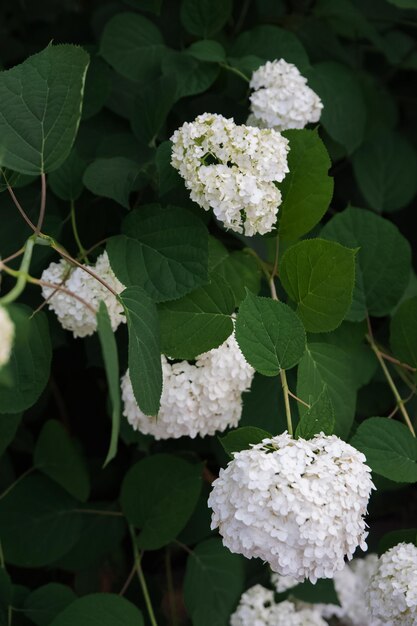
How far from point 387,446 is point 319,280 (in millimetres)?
303

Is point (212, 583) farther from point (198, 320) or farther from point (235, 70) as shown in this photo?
point (235, 70)

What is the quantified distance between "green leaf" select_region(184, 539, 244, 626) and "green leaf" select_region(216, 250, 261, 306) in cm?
58

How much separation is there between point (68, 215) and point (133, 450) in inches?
27.0

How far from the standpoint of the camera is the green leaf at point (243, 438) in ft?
3.77

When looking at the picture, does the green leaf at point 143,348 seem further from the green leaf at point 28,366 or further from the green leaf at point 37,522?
the green leaf at point 37,522

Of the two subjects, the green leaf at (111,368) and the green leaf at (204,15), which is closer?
the green leaf at (111,368)

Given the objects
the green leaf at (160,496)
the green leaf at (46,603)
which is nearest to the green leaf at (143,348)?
the green leaf at (160,496)

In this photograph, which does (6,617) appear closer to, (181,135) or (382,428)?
(382,428)

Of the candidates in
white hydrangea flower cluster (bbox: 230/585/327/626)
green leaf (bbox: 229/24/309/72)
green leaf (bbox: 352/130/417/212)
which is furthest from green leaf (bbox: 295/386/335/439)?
green leaf (bbox: 352/130/417/212)

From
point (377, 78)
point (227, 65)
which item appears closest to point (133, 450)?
point (227, 65)

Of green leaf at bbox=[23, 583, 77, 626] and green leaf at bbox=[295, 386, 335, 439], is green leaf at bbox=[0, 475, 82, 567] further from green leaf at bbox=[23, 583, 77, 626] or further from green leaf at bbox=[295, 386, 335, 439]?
green leaf at bbox=[295, 386, 335, 439]

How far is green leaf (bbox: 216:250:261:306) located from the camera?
143cm

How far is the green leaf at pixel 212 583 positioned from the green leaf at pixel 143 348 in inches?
24.4

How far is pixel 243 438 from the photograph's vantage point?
3.82 ft
